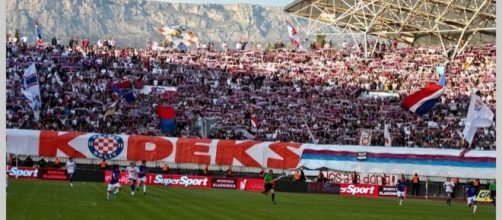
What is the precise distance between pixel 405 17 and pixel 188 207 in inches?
2242

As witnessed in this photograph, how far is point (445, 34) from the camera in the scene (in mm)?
93375

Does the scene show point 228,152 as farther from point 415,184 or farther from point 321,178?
point 415,184

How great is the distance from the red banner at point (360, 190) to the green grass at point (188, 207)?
515 cm

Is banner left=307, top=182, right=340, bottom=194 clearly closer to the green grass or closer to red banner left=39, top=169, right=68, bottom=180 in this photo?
the green grass

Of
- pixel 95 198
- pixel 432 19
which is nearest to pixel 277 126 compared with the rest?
pixel 432 19

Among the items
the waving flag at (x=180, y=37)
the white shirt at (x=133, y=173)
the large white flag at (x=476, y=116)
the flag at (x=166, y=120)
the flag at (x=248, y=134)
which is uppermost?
the waving flag at (x=180, y=37)

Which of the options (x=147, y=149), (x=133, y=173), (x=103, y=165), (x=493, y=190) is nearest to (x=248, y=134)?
(x=147, y=149)

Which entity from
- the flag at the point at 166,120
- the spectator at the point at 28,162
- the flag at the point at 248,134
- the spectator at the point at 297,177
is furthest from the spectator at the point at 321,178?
the spectator at the point at 28,162

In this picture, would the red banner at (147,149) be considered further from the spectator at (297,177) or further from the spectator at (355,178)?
the spectator at (355,178)

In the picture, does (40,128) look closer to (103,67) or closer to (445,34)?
(103,67)

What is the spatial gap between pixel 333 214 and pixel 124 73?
45.5 meters

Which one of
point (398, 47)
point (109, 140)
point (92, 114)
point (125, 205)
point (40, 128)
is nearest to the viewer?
point (125, 205)

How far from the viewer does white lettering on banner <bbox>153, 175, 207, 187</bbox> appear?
2315 inches

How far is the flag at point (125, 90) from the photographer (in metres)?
73.9
